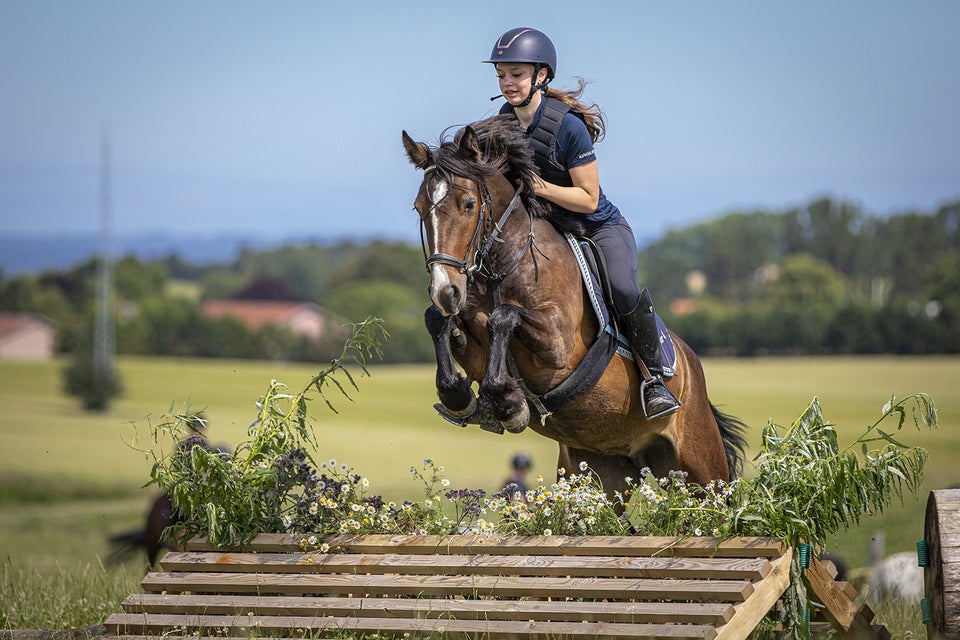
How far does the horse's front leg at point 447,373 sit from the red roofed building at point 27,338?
71.0 m

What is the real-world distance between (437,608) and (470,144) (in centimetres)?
217

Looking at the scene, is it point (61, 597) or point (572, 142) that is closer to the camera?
point (572, 142)

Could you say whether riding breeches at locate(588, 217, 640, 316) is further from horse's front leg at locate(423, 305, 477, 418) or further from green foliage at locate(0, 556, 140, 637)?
green foliage at locate(0, 556, 140, 637)

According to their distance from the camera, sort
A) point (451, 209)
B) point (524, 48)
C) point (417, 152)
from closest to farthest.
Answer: point (451, 209) < point (417, 152) < point (524, 48)

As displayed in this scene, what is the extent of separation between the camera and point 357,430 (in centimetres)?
3938

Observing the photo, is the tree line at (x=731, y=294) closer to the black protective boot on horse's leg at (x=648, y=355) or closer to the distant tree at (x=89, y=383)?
the distant tree at (x=89, y=383)

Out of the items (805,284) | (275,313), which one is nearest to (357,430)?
(805,284)

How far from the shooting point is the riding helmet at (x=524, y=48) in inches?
214

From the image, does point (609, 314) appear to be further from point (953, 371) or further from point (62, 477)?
point (953, 371)

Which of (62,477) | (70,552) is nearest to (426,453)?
(62,477)

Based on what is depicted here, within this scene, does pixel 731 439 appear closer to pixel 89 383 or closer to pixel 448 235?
pixel 448 235

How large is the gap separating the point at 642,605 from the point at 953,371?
141ft

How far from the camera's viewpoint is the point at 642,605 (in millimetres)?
4551

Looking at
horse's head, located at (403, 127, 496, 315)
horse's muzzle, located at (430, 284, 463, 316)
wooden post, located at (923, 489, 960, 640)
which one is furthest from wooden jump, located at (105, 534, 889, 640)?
horse's head, located at (403, 127, 496, 315)
